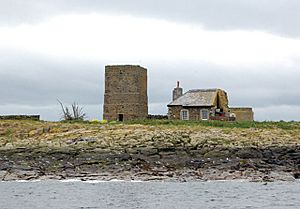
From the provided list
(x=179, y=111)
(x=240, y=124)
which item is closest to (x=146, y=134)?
(x=240, y=124)

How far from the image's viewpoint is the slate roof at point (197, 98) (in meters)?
73.5

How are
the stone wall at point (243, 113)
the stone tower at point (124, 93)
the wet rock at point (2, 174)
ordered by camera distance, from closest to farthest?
1. the wet rock at point (2, 174)
2. the stone tower at point (124, 93)
3. the stone wall at point (243, 113)

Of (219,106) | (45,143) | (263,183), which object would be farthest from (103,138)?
(219,106)

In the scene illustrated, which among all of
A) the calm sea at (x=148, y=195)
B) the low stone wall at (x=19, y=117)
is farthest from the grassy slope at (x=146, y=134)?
the calm sea at (x=148, y=195)

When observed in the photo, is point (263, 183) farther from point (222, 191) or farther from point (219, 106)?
point (219, 106)

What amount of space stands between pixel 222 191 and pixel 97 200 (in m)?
7.64

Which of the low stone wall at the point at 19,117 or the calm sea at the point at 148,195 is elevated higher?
the low stone wall at the point at 19,117

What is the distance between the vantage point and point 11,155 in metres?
53.0

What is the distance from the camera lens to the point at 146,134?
55.2 meters

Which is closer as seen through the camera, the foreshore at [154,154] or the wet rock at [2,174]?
the foreshore at [154,154]

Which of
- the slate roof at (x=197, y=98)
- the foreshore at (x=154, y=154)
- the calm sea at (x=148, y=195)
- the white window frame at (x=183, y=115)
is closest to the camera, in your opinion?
the calm sea at (x=148, y=195)

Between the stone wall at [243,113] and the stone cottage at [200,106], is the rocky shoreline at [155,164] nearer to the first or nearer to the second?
the stone cottage at [200,106]

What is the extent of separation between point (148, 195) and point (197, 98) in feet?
111

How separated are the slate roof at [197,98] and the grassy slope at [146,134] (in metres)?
10.9
